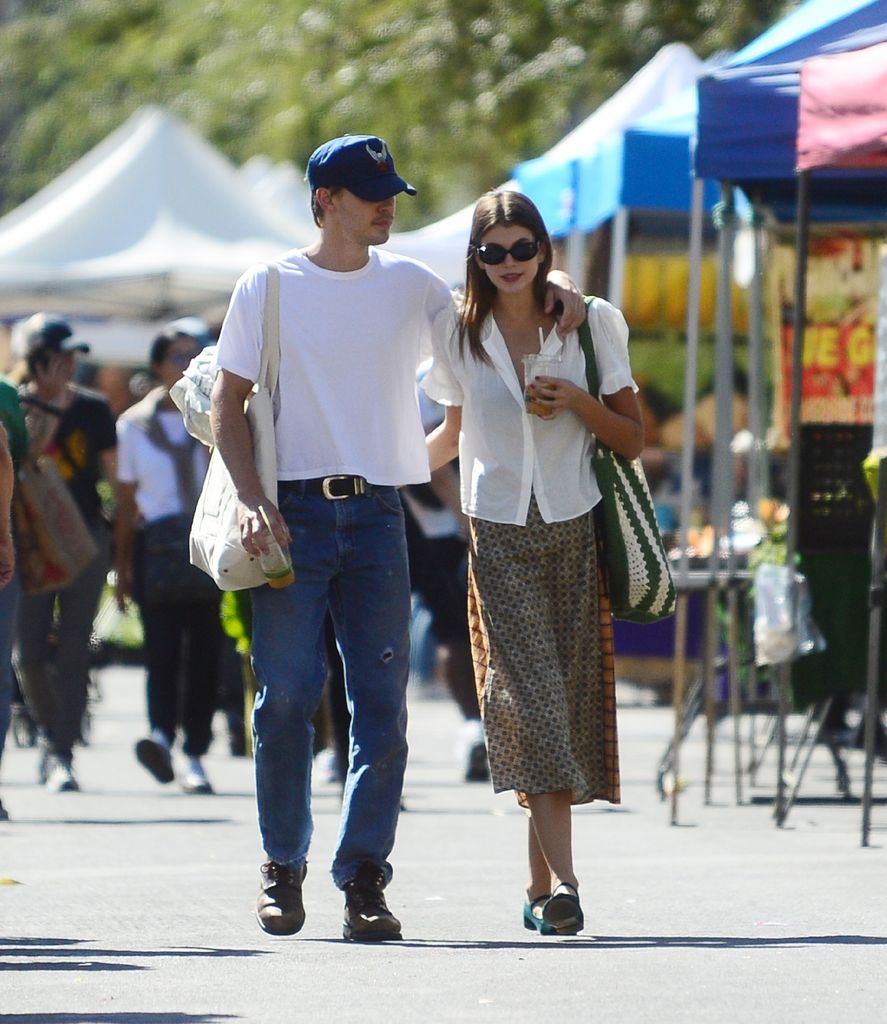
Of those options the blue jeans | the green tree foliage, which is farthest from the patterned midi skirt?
the green tree foliage

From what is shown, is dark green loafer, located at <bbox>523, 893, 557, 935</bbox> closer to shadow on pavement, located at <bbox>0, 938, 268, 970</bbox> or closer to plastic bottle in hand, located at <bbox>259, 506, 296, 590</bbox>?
shadow on pavement, located at <bbox>0, 938, 268, 970</bbox>

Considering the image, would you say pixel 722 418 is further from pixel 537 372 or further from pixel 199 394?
pixel 199 394

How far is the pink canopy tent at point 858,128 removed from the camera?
7.52 meters

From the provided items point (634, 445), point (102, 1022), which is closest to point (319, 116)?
point (634, 445)

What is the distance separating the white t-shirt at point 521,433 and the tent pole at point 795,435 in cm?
221

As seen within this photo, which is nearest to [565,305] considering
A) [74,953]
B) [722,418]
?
[74,953]

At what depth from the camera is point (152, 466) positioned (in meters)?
10.7

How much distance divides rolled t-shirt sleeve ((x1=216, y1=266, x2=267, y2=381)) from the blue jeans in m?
0.31

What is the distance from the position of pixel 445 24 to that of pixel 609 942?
52.9ft

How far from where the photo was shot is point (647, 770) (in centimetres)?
1140

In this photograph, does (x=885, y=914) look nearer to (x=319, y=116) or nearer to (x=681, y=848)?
(x=681, y=848)

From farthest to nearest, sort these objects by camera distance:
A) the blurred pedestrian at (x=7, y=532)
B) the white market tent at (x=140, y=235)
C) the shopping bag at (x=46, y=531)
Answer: the white market tent at (x=140, y=235) < the shopping bag at (x=46, y=531) < the blurred pedestrian at (x=7, y=532)

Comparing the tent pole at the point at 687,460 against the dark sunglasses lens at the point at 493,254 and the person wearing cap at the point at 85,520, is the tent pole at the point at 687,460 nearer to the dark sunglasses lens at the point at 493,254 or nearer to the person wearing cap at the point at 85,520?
the person wearing cap at the point at 85,520

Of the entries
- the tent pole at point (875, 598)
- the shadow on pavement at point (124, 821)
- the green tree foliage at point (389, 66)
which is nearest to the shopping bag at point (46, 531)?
the shadow on pavement at point (124, 821)
